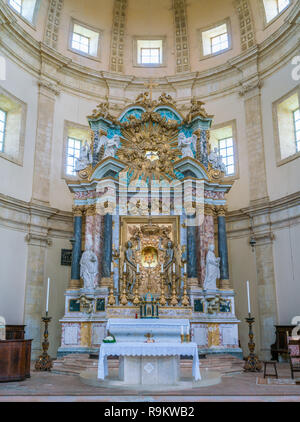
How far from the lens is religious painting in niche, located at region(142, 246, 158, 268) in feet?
46.2

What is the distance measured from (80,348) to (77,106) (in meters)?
9.91

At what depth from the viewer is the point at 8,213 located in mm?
14492

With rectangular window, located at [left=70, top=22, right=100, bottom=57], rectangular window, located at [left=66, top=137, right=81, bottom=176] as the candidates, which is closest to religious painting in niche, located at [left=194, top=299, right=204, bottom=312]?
rectangular window, located at [left=66, top=137, right=81, bottom=176]

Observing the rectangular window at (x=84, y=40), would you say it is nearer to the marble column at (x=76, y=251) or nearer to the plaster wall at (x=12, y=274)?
the marble column at (x=76, y=251)

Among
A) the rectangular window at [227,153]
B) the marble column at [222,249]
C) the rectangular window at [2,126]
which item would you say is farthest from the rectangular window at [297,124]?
the rectangular window at [2,126]

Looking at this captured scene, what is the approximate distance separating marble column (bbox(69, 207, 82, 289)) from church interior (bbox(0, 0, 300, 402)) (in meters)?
0.07

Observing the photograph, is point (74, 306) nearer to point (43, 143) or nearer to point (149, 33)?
point (43, 143)

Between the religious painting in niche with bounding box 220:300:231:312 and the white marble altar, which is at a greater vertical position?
the religious painting in niche with bounding box 220:300:231:312

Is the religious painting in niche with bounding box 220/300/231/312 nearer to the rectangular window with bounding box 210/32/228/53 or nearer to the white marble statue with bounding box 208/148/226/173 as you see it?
the white marble statue with bounding box 208/148/226/173

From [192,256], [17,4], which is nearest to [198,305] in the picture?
[192,256]

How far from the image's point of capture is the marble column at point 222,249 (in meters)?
13.7

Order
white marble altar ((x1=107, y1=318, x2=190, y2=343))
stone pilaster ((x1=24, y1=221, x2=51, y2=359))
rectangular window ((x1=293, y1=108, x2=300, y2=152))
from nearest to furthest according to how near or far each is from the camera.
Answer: white marble altar ((x1=107, y1=318, x2=190, y2=343)), stone pilaster ((x1=24, y1=221, x2=51, y2=359)), rectangular window ((x1=293, y1=108, x2=300, y2=152))

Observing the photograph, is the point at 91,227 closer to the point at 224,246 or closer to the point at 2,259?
the point at 2,259

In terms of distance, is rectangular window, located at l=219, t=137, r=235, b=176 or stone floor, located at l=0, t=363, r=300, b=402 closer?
stone floor, located at l=0, t=363, r=300, b=402
